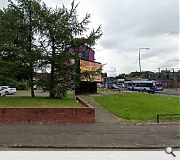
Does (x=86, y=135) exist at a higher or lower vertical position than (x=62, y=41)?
lower

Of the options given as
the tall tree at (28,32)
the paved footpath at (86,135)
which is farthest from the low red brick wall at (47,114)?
the tall tree at (28,32)

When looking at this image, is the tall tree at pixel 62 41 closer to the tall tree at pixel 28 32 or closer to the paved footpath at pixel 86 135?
the tall tree at pixel 28 32

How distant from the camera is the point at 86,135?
41.8ft

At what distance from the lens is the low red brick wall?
650 inches

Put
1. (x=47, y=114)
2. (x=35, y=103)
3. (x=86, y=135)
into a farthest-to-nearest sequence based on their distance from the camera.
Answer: (x=35, y=103) → (x=47, y=114) → (x=86, y=135)

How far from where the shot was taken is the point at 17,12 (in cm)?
2452

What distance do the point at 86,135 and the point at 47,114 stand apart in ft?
14.2

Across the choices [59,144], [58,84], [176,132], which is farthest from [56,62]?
[59,144]

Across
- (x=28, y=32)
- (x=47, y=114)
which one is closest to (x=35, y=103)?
(x=47, y=114)

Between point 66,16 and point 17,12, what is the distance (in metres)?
3.52

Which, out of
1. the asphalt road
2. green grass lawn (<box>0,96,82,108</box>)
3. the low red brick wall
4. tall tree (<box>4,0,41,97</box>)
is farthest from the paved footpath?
tall tree (<box>4,0,41,97</box>)

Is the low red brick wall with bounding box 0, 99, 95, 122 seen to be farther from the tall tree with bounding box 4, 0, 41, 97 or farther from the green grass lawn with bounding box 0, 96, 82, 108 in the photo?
the tall tree with bounding box 4, 0, 41, 97

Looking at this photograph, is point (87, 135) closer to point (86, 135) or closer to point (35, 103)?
point (86, 135)

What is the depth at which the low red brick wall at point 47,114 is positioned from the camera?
650 inches
